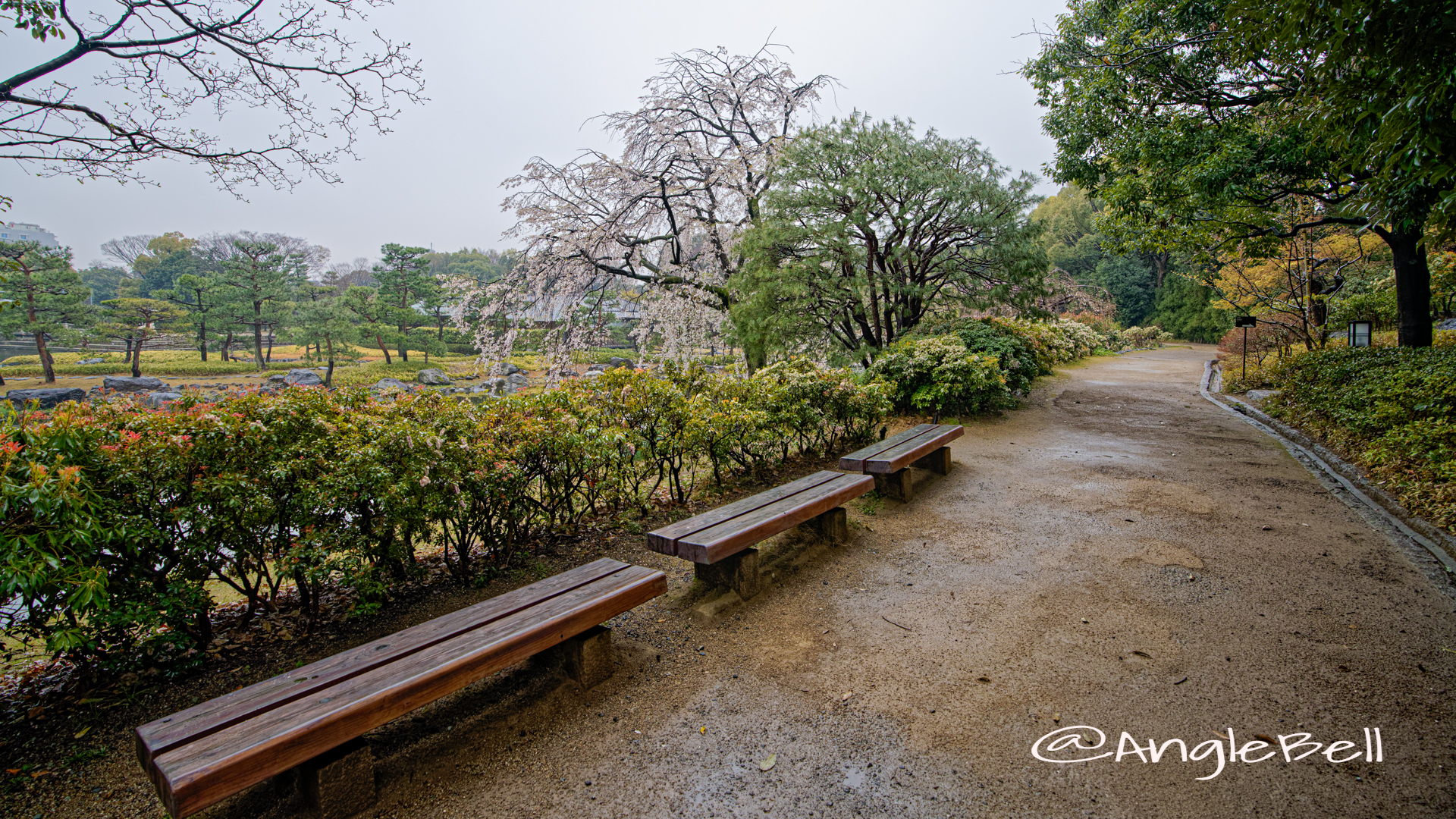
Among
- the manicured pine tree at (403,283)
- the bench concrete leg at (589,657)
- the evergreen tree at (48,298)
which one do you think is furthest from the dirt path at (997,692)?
the manicured pine tree at (403,283)

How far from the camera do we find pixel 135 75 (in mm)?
4395

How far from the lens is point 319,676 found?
1.79 m

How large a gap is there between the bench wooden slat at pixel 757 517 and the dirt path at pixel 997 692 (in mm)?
377

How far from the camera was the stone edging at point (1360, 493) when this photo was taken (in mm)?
3500

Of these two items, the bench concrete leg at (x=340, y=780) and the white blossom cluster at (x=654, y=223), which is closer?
the bench concrete leg at (x=340, y=780)

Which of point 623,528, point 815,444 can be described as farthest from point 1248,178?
point 623,528

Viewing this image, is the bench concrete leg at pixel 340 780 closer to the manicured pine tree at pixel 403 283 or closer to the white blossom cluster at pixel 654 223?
the white blossom cluster at pixel 654 223

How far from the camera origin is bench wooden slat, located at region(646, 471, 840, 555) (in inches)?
114

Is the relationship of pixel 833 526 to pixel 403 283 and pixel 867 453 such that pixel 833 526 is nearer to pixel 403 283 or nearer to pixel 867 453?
pixel 867 453

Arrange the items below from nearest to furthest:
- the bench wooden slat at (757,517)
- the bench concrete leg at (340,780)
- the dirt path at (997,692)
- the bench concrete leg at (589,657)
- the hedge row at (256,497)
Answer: the bench concrete leg at (340,780)
the dirt path at (997,692)
the hedge row at (256,497)
the bench concrete leg at (589,657)
the bench wooden slat at (757,517)

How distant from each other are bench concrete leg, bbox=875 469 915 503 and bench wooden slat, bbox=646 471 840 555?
0.90m

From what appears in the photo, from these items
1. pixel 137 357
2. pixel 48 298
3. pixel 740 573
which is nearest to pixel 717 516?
pixel 740 573

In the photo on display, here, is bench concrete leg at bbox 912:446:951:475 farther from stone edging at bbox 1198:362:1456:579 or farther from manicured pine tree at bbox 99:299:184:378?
manicured pine tree at bbox 99:299:184:378

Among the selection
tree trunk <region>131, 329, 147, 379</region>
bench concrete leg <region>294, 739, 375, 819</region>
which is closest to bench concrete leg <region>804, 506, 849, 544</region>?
bench concrete leg <region>294, 739, 375, 819</region>
